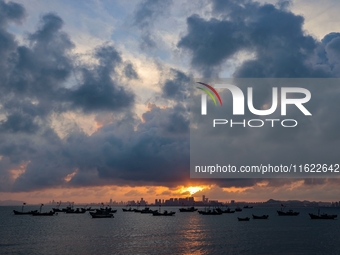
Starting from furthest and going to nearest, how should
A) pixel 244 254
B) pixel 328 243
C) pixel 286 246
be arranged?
pixel 328 243
pixel 286 246
pixel 244 254

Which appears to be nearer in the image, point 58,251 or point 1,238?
point 58,251

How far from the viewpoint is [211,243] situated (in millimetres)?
71312

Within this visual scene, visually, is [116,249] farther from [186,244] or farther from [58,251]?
[186,244]

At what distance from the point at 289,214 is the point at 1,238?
16338 cm

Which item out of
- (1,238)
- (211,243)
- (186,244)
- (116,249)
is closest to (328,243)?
(211,243)

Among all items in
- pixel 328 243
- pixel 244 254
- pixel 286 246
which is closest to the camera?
pixel 244 254

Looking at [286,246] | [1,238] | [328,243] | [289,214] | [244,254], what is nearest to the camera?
[244,254]

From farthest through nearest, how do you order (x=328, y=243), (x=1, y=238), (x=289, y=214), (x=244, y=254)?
(x=289, y=214) < (x=1, y=238) < (x=328, y=243) < (x=244, y=254)

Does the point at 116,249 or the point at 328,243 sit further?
the point at 328,243

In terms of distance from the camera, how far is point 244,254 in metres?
57.0

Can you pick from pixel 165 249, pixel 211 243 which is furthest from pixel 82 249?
pixel 211 243

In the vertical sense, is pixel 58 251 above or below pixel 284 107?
below

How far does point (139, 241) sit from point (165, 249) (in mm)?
13668

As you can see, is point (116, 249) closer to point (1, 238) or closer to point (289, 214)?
point (1, 238)
